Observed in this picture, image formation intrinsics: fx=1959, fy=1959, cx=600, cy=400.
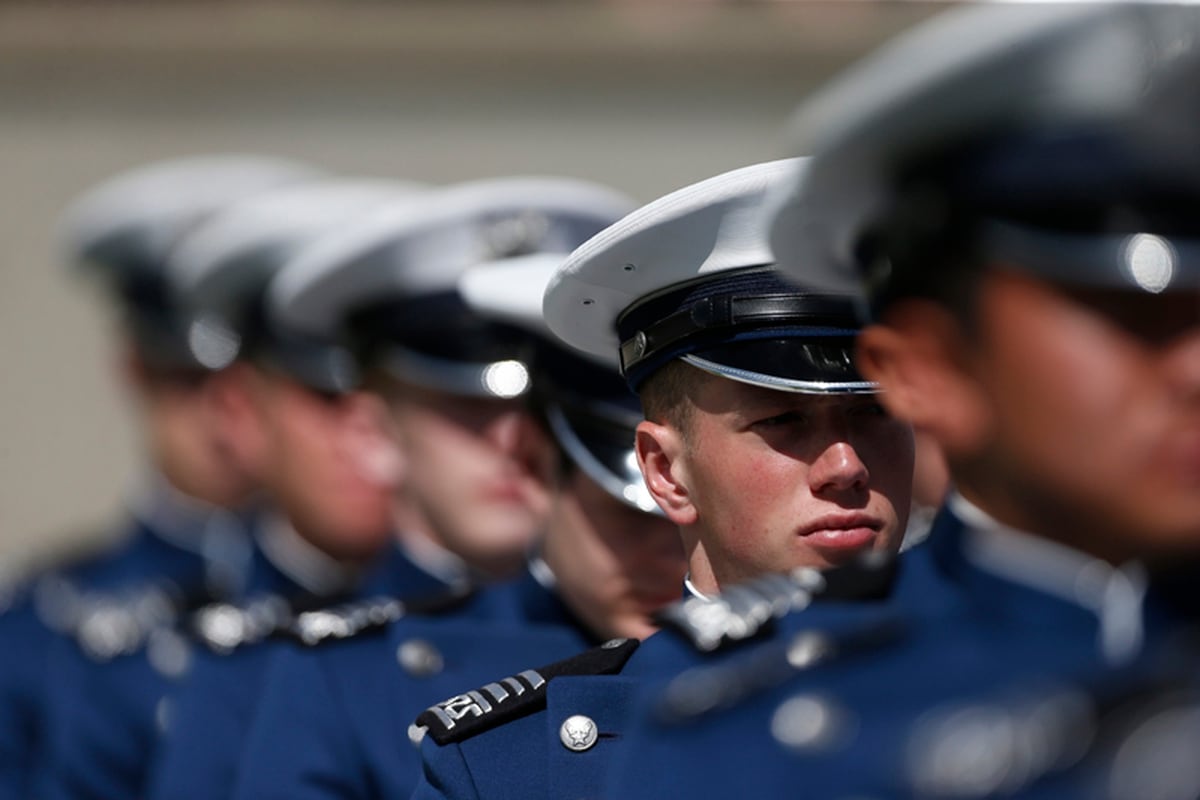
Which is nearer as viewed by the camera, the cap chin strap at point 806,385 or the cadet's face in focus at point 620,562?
the cap chin strap at point 806,385

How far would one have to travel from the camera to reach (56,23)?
1157 cm

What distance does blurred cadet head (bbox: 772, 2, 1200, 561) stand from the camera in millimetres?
1577

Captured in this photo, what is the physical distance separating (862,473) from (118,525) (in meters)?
9.10

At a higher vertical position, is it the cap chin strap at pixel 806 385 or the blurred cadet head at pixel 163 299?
the blurred cadet head at pixel 163 299

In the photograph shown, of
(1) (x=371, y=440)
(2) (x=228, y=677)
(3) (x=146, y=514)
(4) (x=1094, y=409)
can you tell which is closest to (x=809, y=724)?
(4) (x=1094, y=409)

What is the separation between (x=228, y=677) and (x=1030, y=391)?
9.94ft

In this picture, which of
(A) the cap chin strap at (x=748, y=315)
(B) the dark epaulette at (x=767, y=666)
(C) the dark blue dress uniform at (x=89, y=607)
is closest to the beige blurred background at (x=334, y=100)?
(C) the dark blue dress uniform at (x=89, y=607)

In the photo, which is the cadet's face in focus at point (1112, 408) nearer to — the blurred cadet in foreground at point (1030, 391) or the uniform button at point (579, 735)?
the blurred cadet in foreground at point (1030, 391)

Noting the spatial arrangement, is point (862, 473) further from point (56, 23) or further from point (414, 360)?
point (56, 23)

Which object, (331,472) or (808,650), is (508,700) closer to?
(808,650)

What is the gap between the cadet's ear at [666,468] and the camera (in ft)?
8.86

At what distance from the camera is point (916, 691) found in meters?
1.76

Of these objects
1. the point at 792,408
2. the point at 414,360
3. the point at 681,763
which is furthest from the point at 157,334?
the point at 681,763

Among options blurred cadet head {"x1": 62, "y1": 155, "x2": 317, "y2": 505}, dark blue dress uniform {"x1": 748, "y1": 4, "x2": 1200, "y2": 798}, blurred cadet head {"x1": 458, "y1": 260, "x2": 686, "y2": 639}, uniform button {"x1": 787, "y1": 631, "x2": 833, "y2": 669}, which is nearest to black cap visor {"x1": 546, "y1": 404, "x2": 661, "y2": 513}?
blurred cadet head {"x1": 458, "y1": 260, "x2": 686, "y2": 639}
